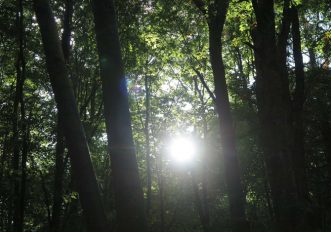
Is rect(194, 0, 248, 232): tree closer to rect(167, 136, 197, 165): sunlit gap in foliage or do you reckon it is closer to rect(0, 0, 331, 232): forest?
rect(0, 0, 331, 232): forest

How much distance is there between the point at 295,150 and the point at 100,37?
8.68 meters

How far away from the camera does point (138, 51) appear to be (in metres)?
14.6

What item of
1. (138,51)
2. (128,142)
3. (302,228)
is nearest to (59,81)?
(128,142)

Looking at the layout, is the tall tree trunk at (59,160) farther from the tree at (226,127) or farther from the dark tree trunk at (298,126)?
the dark tree trunk at (298,126)

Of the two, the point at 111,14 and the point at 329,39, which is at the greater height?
the point at 329,39

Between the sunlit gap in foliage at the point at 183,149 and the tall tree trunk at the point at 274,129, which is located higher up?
the sunlit gap in foliage at the point at 183,149

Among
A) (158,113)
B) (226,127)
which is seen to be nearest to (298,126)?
(226,127)

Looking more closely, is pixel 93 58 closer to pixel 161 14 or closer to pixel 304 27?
pixel 161 14

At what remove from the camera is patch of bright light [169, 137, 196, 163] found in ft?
82.2

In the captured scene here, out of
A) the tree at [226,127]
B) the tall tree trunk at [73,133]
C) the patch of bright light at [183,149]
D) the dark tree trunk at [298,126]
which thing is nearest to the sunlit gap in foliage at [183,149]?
the patch of bright light at [183,149]

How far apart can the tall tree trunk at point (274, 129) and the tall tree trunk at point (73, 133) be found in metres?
3.65

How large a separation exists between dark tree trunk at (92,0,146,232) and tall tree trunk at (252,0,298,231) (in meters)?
3.81

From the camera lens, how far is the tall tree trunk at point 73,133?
5.00 meters

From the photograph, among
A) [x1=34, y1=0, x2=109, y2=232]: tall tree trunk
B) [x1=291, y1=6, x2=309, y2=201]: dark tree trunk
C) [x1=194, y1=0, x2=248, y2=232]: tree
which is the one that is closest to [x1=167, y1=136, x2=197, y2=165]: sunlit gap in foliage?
[x1=291, y1=6, x2=309, y2=201]: dark tree trunk
